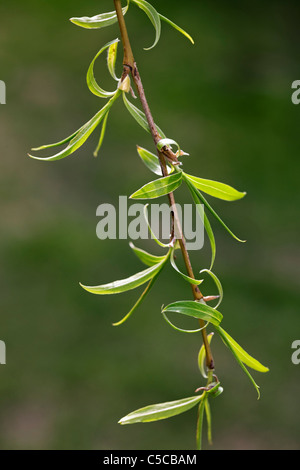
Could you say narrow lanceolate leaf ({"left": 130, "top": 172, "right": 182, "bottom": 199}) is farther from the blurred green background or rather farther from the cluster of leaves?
the blurred green background

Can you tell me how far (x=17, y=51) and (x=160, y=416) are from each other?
185 centimetres

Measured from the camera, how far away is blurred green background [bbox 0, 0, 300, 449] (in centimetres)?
147

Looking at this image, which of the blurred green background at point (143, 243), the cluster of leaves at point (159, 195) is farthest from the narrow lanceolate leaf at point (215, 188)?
the blurred green background at point (143, 243)

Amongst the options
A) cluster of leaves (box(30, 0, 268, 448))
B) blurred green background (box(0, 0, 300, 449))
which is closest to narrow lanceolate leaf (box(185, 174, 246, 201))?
cluster of leaves (box(30, 0, 268, 448))

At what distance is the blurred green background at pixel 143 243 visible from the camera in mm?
1468

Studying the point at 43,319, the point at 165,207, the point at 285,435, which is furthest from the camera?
the point at 43,319

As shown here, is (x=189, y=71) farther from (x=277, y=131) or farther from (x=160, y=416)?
(x=160, y=416)

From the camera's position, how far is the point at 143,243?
1.72 meters

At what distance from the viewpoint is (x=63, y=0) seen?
6.55 feet

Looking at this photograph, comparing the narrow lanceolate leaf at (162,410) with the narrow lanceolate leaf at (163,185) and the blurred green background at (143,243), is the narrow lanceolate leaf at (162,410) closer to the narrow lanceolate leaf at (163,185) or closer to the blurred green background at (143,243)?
the narrow lanceolate leaf at (163,185)

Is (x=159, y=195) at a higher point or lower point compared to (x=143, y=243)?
lower

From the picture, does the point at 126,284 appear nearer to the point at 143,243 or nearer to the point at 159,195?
the point at 159,195

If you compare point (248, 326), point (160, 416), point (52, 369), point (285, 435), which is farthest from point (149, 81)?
point (160, 416)

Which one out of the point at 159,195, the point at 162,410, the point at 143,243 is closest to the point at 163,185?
the point at 159,195
